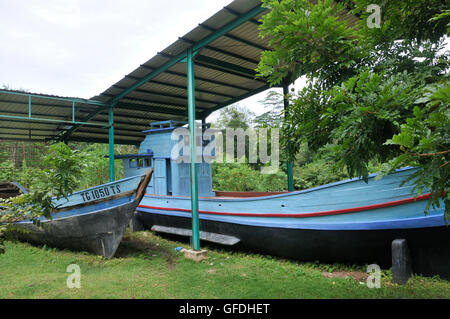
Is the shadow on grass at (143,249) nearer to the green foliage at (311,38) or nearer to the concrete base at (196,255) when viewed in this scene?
the concrete base at (196,255)

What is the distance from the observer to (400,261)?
420cm

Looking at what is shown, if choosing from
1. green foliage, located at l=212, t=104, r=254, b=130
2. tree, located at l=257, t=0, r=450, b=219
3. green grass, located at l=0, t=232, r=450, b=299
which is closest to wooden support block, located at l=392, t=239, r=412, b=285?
green grass, located at l=0, t=232, r=450, b=299

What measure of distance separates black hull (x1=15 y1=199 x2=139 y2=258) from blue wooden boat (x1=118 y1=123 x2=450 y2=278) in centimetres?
168

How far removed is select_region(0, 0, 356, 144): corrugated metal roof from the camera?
20.2 ft

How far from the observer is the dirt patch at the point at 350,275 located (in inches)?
184

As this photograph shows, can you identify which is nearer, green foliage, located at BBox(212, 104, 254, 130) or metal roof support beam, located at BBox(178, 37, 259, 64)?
metal roof support beam, located at BBox(178, 37, 259, 64)

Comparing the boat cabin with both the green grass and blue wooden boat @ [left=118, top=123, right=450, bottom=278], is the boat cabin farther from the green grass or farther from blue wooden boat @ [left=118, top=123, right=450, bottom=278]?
the green grass

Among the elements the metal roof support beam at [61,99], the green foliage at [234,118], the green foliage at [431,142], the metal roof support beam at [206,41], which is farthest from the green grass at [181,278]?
the green foliage at [234,118]

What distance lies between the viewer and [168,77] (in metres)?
8.47

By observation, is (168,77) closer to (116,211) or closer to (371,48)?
(116,211)

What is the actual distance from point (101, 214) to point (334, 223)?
4875mm

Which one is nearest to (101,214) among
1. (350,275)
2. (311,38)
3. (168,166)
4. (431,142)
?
(168,166)

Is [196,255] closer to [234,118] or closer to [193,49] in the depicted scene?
[193,49]

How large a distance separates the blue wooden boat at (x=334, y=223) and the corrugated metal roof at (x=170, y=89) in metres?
3.45
